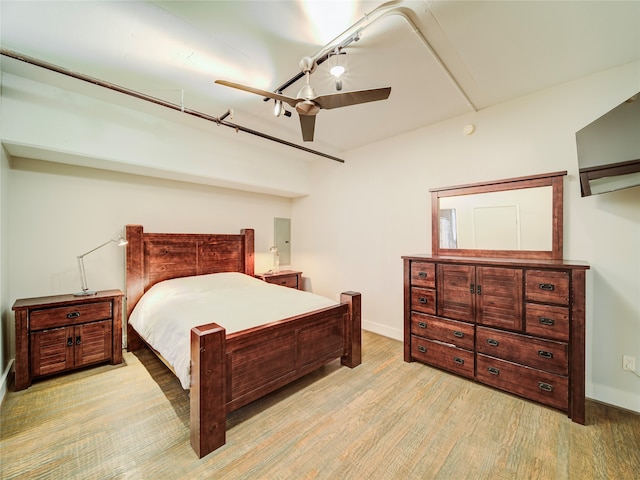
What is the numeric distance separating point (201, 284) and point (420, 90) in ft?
10.8

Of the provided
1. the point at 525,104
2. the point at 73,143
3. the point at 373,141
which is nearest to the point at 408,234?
the point at 373,141

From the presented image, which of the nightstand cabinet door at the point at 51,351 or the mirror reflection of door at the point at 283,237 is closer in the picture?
the nightstand cabinet door at the point at 51,351

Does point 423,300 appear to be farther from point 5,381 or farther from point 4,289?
point 4,289

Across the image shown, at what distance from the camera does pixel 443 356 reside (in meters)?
2.62

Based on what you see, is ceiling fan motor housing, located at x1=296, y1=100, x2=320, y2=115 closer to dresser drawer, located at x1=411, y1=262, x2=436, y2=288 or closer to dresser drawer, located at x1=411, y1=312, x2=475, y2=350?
dresser drawer, located at x1=411, y1=262, x2=436, y2=288

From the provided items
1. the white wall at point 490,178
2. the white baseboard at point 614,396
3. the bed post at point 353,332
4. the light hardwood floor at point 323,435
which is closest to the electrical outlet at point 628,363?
the white wall at point 490,178

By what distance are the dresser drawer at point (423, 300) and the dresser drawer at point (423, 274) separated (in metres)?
0.06

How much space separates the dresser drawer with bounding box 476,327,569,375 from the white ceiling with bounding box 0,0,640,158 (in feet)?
7.47

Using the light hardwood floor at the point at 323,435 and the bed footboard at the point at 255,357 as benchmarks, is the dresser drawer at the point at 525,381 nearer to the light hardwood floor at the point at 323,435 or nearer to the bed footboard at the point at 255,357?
the light hardwood floor at the point at 323,435

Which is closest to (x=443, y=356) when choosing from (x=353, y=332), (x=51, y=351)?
(x=353, y=332)

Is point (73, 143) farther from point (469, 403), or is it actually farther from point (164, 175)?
point (469, 403)

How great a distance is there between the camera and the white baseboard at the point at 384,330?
3510mm

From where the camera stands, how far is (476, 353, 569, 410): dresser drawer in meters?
2.02

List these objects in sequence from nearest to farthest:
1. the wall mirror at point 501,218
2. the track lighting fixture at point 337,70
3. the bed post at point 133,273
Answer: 1. the track lighting fixture at point 337,70
2. the wall mirror at point 501,218
3. the bed post at point 133,273
